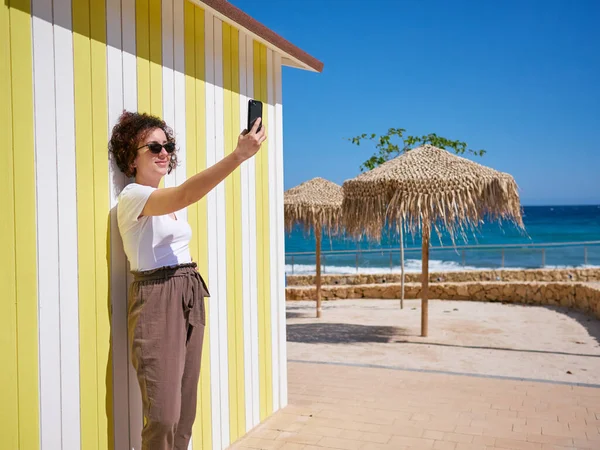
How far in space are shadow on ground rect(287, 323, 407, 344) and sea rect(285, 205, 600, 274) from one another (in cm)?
161

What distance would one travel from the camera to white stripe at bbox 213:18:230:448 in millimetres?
3559

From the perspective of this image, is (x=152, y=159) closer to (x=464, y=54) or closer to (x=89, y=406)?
(x=89, y=406)

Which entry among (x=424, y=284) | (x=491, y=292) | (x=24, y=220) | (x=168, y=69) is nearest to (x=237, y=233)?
(x=168, y=69)

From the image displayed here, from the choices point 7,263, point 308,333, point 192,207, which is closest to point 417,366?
point 308,333

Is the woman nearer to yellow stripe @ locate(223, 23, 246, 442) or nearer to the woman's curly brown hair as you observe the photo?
the woman's curly brown hair

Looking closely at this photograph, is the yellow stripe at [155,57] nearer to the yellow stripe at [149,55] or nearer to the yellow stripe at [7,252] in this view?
the yellow stripe at [149,55]

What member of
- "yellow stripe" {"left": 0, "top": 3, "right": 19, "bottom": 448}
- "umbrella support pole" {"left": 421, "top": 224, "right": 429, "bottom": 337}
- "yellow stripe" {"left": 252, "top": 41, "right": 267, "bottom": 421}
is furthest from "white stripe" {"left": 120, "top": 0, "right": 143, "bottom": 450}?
"umbrella support pole" {"left": 421, "top": 224, "right": 429, "bottom": 337}

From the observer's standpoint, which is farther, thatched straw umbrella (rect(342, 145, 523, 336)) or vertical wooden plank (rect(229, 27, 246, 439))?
thatched straw umbrella (rect(342, 145, 523, 336))

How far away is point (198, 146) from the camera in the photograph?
3357 mm

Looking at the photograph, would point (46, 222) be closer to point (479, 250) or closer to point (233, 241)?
point (233, 241)

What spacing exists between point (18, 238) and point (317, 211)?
366 inches

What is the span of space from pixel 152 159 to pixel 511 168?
83.9 meters

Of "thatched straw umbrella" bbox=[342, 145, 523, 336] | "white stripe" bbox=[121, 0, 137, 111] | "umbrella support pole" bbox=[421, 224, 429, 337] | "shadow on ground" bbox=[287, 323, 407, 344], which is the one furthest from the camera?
"shadow on ground" bbox=[287, 323, 407, 344]

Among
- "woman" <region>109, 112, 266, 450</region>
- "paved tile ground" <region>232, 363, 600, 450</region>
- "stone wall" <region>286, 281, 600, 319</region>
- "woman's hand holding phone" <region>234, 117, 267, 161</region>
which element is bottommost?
"stone wall" <region>286, 281, 600, 319</region>
